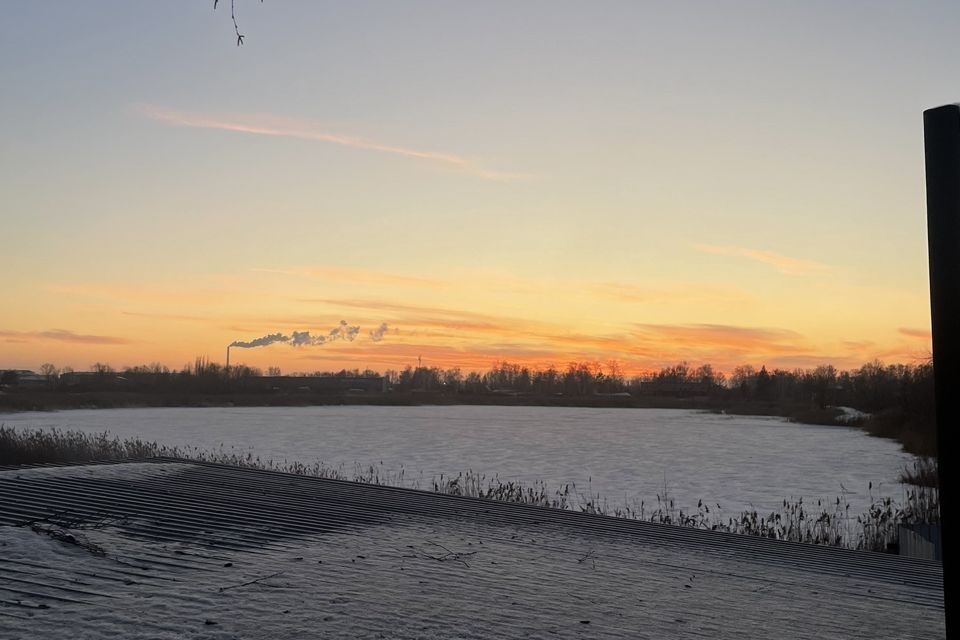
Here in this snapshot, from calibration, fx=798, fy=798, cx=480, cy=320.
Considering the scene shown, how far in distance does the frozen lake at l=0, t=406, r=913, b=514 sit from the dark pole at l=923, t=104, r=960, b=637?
493 inches

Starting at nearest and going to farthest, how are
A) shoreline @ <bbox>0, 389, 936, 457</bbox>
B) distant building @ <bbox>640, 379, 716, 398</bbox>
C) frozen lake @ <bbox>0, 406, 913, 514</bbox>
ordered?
frozen lake @ <bbox>0, 406, 913, 514</bbox> < shoreline @ <bbox>0, 389, 936, 457</bbox> < distant building @ <bbox>640, 379, 716, 398</bbox>

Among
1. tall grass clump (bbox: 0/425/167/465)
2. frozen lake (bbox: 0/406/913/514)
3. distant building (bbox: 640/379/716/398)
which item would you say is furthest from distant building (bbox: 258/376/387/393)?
tall grass clump (bbox: 0/425/167/465)

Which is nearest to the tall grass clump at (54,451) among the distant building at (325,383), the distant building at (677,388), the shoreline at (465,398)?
the shoreline at (465,398)

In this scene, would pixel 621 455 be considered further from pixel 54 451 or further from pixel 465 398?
pixel 465 398

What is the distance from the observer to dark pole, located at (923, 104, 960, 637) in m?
2.48

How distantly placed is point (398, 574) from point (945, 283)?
3439 mm

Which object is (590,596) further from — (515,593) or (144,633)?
(144,633)

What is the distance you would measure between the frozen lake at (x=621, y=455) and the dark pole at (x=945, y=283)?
12.5 meters

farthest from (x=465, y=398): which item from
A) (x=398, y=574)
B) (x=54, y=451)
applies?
(x=398, y=574)

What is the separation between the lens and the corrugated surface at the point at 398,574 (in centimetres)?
385

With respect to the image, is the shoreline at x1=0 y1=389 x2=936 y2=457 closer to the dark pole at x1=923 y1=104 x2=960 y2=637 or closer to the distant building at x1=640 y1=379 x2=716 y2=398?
the distant building at x1=640 y1=379 x2=716 y2=398

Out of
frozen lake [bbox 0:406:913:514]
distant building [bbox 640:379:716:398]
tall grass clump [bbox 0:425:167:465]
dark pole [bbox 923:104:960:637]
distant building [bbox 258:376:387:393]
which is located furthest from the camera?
distant building [bbox 640:379:716:398]

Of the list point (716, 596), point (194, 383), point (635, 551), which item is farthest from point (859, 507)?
point (194, 383)

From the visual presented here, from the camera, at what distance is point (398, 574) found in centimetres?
482
